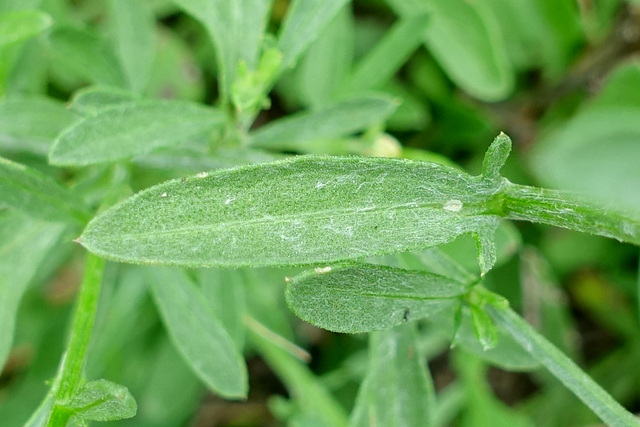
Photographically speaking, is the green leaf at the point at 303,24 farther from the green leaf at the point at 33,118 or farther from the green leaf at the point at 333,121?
the green leaf at the point at 33,118

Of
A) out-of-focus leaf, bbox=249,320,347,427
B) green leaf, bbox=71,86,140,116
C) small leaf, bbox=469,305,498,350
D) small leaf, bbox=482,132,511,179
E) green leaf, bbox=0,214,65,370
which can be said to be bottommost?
out-of-focus leaf, bbox=249,320,347,427

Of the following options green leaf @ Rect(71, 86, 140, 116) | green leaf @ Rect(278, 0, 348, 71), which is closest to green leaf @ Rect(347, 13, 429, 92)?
green leaf @ Rect(278, 0, 348, 71)

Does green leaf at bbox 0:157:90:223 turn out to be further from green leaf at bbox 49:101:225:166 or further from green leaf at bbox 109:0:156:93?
green leaf at bbox 109:0:156:93

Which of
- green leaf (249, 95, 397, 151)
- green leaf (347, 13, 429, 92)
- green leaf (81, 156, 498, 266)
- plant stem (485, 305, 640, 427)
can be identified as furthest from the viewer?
green leaf (347, 13, 429, 92)

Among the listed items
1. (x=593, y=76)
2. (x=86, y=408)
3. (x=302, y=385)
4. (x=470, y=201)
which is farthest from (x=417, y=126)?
(x=86, y=408)

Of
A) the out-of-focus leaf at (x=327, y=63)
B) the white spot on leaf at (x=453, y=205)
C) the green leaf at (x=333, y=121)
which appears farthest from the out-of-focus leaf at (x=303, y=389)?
the white spot on leaf at (x=453, y=205)

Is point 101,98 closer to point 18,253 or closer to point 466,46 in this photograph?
point 18,253
